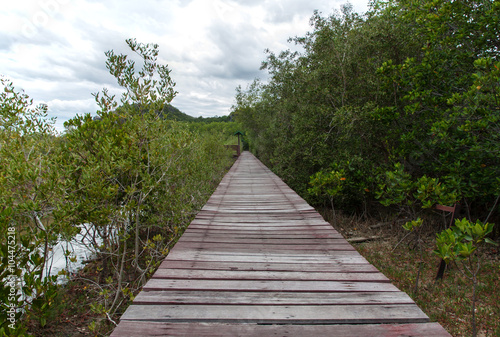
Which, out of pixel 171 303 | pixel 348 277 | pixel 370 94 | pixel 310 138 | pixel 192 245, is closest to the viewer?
pixel 171 303

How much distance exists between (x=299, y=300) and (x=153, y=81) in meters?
3.03

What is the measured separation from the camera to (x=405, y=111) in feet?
15.0

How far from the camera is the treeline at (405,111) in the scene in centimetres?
385

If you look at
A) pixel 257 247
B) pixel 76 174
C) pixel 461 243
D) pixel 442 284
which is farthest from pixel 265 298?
pixel 442 284

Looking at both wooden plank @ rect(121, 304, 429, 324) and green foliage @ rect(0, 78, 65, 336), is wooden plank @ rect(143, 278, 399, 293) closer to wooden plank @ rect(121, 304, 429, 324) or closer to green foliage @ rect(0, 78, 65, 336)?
wooden plank @ rect(121, 304, 429, 324)

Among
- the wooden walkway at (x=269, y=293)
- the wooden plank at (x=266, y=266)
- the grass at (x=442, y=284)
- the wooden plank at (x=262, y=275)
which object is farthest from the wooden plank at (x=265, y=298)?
the grass at (x=442, y=284)

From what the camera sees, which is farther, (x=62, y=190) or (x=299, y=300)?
(x=62, y=190)

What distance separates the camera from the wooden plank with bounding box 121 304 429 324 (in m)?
1.41

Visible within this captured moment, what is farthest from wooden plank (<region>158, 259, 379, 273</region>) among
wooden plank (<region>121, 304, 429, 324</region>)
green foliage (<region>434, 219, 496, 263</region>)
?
green foliage (<region>434, 219, 496, 263</region>)

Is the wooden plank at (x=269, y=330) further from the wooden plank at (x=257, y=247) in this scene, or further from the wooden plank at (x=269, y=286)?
the wooden plank at (x=257, y=247)

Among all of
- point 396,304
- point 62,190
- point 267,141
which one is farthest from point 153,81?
point 267,141

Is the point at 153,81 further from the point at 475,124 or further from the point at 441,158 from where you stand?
the point at 441,158

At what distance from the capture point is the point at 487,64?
3.23 metres

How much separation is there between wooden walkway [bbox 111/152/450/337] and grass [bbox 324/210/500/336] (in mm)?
1836
